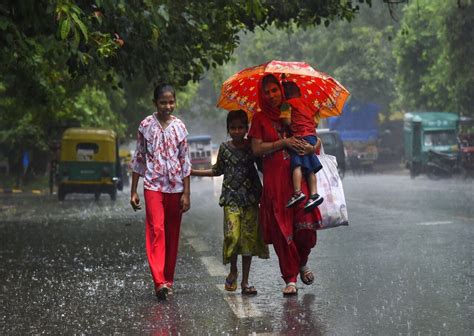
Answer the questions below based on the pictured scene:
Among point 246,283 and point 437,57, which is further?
point 437,57

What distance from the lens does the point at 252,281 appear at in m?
8.55

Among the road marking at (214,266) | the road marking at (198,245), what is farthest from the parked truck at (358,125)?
the road marking at (214,266)

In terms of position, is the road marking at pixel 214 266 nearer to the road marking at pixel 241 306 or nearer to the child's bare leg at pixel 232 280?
the child's bare leg at pixel 232 280

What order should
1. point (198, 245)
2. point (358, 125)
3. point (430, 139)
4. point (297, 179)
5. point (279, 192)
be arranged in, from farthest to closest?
point (358, 125)
point (430, 139)
point (198, 245)
point (279, 192)
point (297, 179)

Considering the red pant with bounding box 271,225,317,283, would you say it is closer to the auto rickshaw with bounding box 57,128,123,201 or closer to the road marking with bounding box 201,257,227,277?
the road marking with bounding box 201,257,227,277

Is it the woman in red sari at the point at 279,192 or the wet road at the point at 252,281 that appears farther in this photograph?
the woman in red sari at the point at 279,192

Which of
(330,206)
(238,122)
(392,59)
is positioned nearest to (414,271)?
(330,206)

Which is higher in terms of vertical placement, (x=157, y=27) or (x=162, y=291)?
(x=157, y=27)

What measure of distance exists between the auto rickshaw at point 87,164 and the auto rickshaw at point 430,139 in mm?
15244

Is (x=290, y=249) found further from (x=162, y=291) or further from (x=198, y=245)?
(x=198, y=245)

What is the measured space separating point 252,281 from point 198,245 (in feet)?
12.4

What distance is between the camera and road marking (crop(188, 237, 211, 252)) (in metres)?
11.7

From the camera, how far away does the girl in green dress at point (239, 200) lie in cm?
768

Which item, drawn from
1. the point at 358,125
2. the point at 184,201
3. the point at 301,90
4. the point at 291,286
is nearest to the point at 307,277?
the point at 291,286
